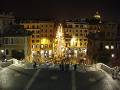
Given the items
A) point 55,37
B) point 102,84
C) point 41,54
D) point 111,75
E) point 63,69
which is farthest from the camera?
point 55,37

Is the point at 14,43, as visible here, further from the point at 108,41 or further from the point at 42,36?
the point at 42,36

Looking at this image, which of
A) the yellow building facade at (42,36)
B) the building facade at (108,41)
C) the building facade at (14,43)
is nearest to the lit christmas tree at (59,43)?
the yellow building facade at (42,36)

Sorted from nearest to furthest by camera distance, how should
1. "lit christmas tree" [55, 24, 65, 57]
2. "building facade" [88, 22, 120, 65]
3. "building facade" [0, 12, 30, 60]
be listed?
"building facade" [0, 12, 30, 60]
"building facade" [88, 22, 120, 65]
"lit christmas tree" [55, 24, 65, 57]

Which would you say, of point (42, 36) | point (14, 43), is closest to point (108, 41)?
point (14, 43)

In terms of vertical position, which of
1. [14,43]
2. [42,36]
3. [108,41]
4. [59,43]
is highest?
[42,36]

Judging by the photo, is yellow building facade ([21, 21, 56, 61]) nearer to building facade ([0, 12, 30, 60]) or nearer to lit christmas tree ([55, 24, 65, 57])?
lit christmas tree ([55, 24, 65, 57])

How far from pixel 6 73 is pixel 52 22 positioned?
3112 inches

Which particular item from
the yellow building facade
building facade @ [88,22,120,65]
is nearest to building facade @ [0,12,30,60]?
building facade @ [88,22,120,65]

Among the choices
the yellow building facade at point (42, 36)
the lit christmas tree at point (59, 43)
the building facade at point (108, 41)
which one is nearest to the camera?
the building facade at point (108, 41)

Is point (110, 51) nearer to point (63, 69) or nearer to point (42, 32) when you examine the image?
point (63, 69)

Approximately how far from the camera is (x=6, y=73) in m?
45.1

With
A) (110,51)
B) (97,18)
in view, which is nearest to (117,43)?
(110,51)

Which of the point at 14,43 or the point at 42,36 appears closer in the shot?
the point at 14,43

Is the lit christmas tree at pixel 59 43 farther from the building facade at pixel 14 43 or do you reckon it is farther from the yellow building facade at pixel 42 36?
the building facade at pixel 14 43
